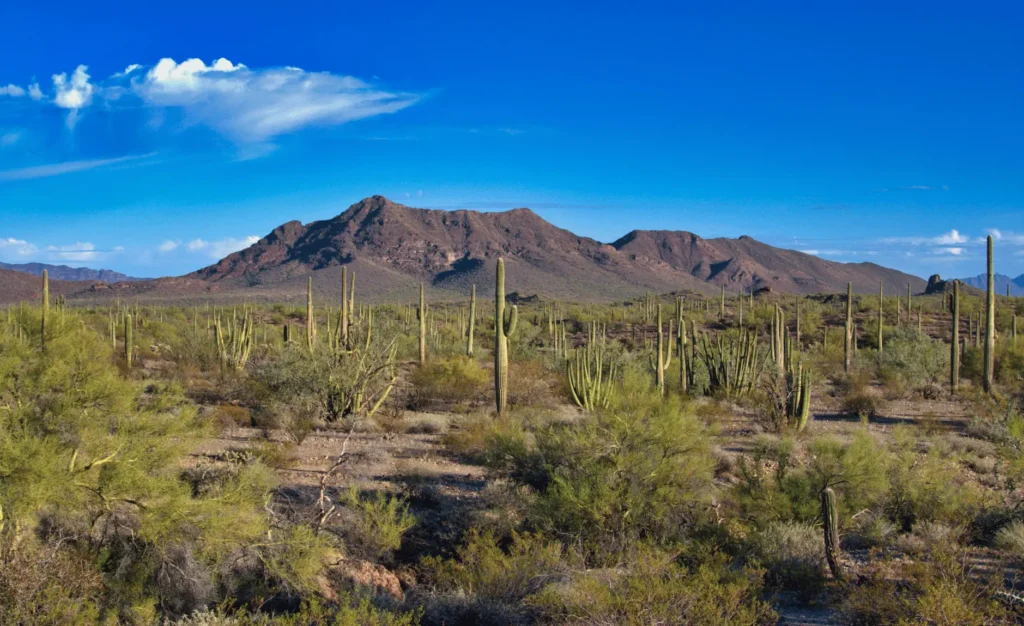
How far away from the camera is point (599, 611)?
6.64 m

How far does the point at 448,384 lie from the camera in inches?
869

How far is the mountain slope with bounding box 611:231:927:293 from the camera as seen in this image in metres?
156

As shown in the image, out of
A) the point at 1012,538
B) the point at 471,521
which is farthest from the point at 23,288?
the point at 1012,538

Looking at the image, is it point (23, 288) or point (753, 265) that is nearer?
point (23, 288)

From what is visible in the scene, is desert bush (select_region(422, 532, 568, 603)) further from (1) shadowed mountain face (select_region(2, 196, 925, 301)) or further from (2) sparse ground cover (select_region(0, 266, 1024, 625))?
(1) shadowed mountain face (select_region(2, 196, 925, 301))

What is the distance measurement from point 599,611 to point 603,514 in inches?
109

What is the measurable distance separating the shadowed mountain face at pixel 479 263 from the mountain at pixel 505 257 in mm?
281

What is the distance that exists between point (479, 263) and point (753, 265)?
6943cm

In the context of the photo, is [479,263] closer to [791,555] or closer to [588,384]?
[588,384]

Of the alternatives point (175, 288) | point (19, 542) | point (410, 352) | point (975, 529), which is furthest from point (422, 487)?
point (175, 288)

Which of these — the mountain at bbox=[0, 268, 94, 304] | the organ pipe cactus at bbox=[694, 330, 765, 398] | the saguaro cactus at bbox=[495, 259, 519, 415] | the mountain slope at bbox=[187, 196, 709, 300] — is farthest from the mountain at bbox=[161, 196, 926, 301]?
the saguaro cactus at bbox=[495, 259, 519, 415]

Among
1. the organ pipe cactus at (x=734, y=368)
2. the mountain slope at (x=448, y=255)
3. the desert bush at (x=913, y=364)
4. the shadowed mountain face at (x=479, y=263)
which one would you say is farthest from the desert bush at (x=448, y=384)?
the mountain slope at (x=448, y=255)

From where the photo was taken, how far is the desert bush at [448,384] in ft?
71.9

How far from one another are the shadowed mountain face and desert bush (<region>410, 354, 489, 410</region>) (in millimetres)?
78431
